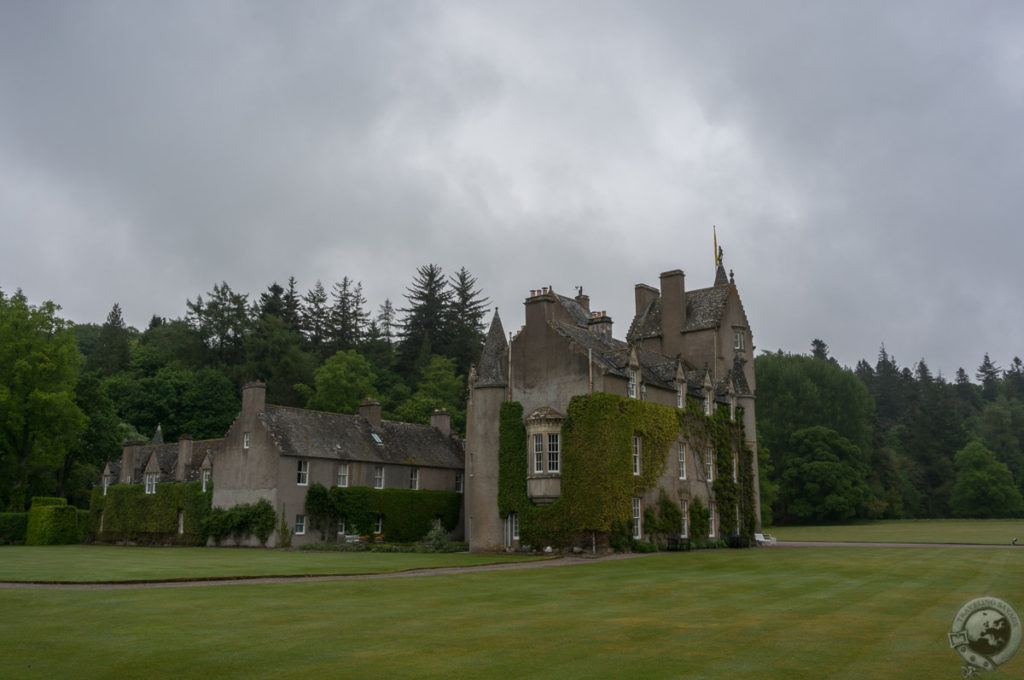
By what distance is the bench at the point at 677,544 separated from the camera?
40500mm

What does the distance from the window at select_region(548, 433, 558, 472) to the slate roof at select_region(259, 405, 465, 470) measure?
16.3 metres

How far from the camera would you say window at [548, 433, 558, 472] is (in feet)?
131

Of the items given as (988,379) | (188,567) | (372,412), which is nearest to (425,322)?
(372,412)

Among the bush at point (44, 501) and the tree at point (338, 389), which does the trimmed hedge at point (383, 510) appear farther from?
the bush at point (44, 501)

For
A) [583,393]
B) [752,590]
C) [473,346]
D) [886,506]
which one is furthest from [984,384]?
[752,590]

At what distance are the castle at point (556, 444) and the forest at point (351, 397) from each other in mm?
8417

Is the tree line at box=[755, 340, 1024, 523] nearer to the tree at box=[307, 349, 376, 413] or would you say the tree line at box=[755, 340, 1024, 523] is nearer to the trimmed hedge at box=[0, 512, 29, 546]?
the tree at box=[307, 349, 376, 413]

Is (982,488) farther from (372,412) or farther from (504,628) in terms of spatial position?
(504,628)

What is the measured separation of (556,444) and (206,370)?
5134 cm

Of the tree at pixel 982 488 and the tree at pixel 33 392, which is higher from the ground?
the tree at pixel 33 392

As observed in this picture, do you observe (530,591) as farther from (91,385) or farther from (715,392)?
A: (91,385)

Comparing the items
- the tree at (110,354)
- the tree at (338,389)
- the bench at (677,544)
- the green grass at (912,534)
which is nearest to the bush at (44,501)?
the tree at (338,389)

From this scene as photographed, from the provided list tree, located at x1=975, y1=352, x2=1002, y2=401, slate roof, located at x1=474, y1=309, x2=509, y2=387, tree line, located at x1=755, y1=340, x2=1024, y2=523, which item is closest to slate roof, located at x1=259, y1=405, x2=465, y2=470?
slate roof, located at x1=474, y1=309, x2=509, y2=387

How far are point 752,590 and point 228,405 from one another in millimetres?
66540
